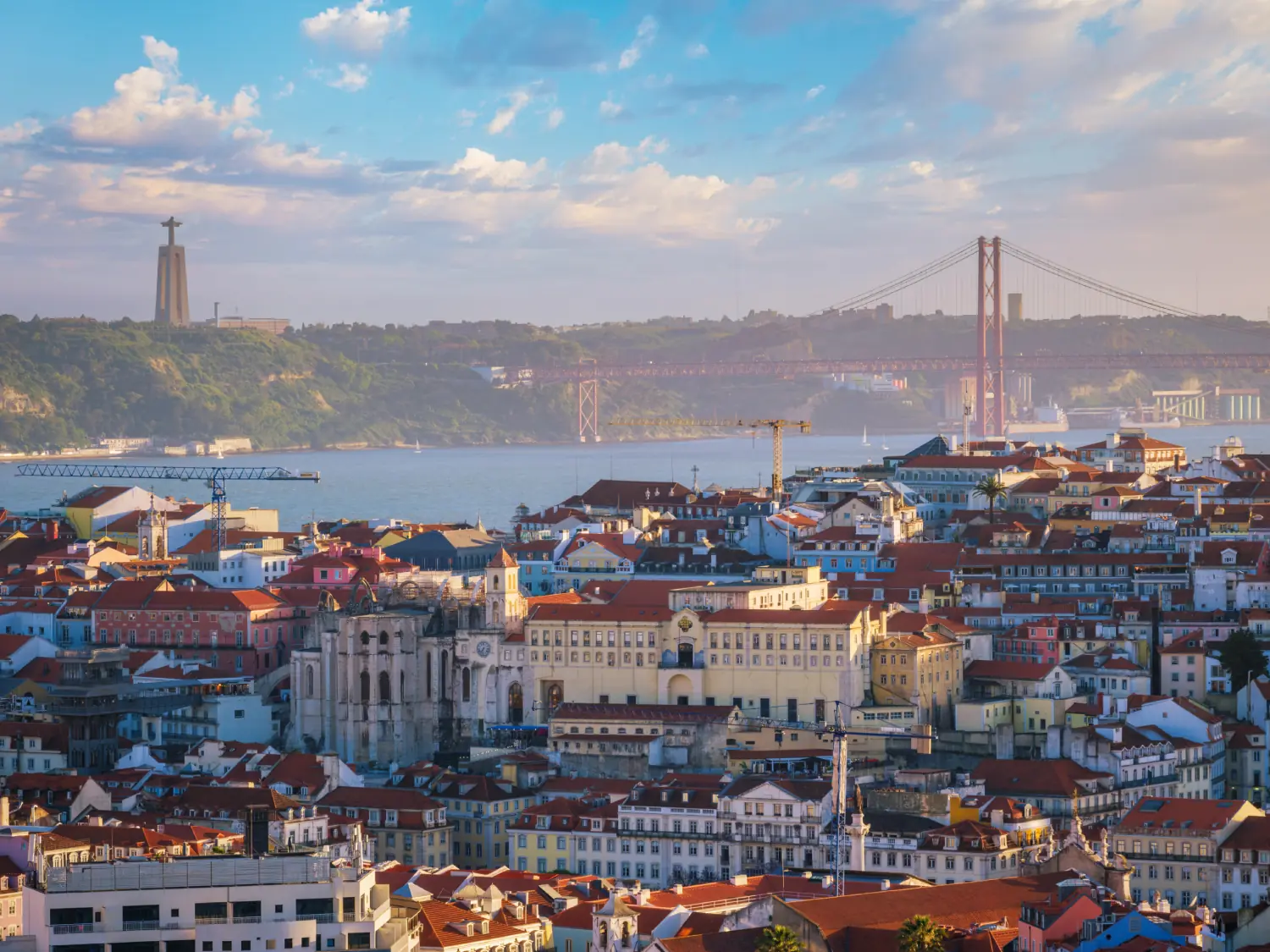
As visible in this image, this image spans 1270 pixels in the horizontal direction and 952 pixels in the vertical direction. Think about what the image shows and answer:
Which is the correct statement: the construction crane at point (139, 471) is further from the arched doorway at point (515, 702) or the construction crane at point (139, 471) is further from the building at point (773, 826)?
the building at point (773, 826)

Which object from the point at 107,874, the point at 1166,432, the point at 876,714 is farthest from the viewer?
the point at 1166,432

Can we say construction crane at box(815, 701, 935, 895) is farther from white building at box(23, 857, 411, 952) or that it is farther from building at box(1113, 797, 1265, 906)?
white building at box(23, 857, 411, 952)

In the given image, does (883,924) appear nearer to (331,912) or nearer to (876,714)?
(331,912)

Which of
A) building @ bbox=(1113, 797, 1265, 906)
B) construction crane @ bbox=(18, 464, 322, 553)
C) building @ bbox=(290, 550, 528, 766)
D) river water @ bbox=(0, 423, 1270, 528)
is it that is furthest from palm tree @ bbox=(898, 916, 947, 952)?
construction crane @ bbox=(18, 464, 322, 553)

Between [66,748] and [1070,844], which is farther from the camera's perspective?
[66,748]

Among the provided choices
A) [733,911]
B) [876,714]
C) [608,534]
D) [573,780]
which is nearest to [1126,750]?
[876,714]

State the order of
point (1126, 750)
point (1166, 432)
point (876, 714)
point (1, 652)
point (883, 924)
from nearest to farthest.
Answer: point (883, 924) → point (1126, 750) → point (876, 714) → point (1, 652) → point (1166, 432)
